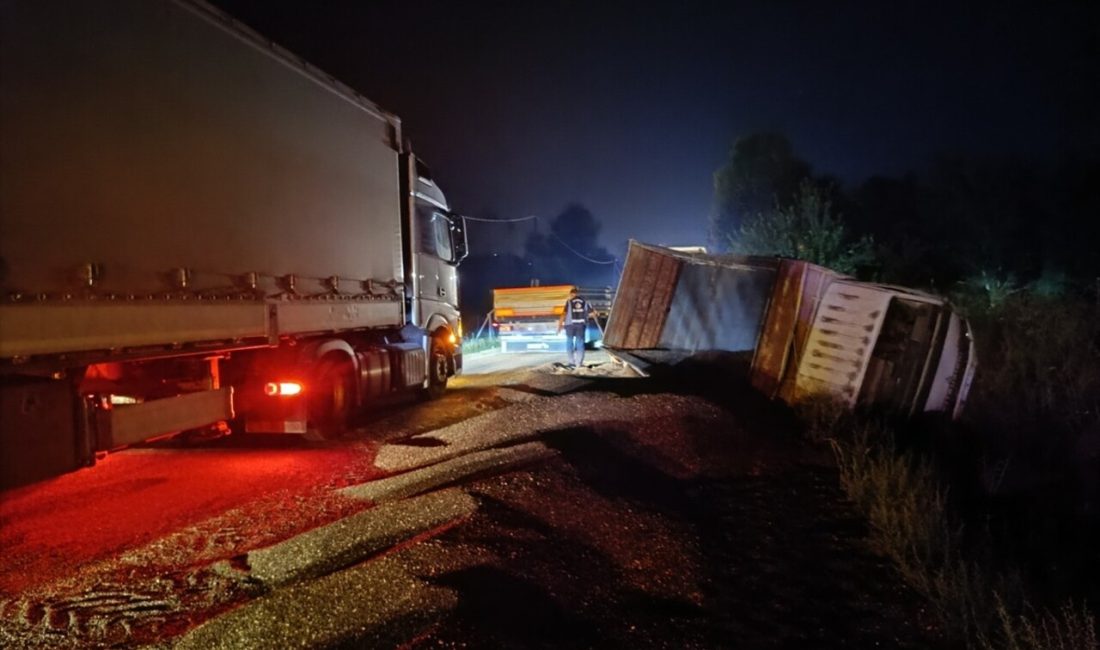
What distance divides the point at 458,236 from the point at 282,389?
5213mm

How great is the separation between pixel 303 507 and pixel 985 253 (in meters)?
31.4

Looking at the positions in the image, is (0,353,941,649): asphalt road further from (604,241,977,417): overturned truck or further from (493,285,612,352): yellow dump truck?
(493,285,612,352): yellow dump truck

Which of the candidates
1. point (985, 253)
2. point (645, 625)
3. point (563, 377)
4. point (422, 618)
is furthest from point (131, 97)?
point (985, 253)

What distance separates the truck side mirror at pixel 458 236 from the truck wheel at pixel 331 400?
3.82 m

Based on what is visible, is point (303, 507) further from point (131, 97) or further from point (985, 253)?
point (985, 253)

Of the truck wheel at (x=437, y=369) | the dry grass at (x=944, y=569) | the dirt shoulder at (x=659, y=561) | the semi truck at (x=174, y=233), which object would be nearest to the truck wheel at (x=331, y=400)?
the semi truck at (x=174, y=233)

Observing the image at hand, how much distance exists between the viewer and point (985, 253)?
28.3 metres

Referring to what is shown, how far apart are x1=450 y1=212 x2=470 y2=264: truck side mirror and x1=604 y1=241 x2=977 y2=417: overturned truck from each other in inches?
125

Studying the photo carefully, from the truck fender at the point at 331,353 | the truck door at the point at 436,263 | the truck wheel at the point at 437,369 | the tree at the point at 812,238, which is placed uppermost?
the tree at the point at 812,238

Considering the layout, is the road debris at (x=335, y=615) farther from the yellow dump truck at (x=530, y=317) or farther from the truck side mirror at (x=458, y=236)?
the yellow dump truck at (x=530, y=317)

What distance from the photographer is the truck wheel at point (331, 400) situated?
743cm

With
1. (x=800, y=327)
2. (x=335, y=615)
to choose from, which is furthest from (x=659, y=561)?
(x=800, y=327)

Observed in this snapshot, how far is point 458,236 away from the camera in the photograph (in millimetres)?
11273

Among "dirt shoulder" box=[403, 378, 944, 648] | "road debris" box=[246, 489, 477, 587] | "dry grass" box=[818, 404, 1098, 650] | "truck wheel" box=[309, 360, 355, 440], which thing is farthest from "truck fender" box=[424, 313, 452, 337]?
"dry grass" box=[818, 404, 1098, 650]
